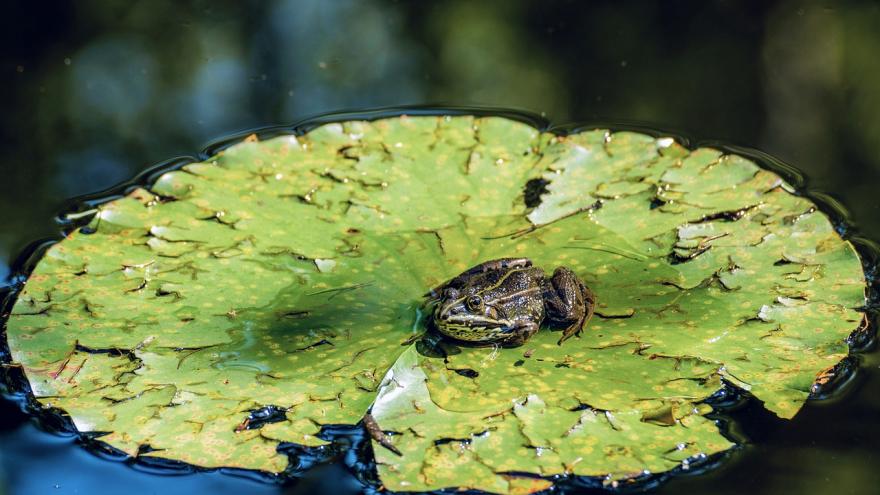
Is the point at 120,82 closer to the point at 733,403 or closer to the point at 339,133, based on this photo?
the point at 339,133

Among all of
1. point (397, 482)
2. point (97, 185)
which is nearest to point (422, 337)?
point (397, 482)

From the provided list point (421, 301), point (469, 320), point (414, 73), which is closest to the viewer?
point (469, 320)

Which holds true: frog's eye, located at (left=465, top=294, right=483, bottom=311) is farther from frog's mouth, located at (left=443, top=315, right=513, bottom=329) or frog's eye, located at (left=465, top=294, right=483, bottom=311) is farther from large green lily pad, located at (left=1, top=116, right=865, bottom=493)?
large green lily pad, located at (left=1, top=116, right=865, bottom=493)

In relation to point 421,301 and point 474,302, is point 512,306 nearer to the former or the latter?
point 474,302

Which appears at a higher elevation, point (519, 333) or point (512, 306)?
point (512, 306)

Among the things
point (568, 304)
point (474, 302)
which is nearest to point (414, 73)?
point (474, 302)

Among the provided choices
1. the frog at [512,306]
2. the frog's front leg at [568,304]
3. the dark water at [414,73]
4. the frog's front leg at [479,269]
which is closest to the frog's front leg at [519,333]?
the frog at [512,306]

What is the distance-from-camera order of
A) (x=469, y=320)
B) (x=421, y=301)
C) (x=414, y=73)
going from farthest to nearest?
(x=414, y=73) → (x=421, y=301) → (x=469, y=320)
